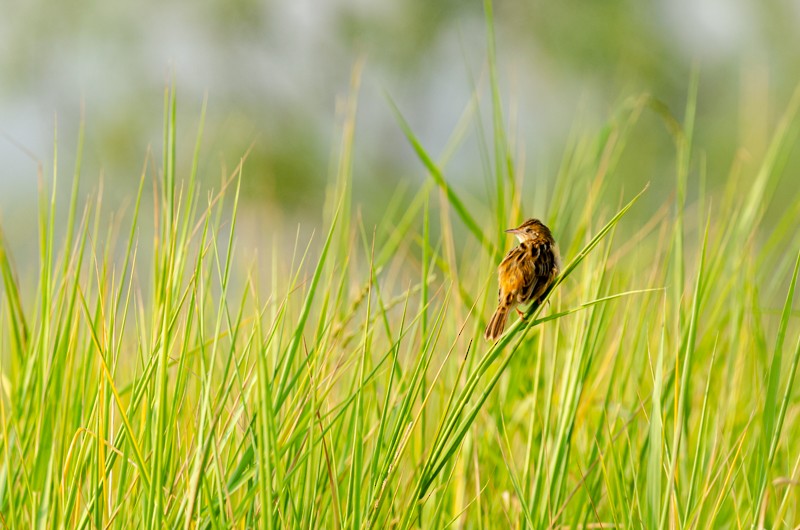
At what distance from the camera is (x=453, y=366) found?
194 centimetres

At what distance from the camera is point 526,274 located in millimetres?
1528

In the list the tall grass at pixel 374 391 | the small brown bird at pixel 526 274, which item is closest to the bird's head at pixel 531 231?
the small brown bird at pixel 526 274

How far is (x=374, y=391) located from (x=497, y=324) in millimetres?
252

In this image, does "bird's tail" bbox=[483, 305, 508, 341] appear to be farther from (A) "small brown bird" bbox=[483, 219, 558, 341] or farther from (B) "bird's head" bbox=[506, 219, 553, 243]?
(B) "bird's head" bbox=[506, 219, 553, 243]

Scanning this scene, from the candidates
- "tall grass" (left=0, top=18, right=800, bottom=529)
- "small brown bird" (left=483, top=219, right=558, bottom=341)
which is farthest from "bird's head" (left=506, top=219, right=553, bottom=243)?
"tall grass" (left=0, top=18, right=800, bottom=529)

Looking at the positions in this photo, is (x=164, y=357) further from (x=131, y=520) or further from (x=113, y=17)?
(x=113, y=17)

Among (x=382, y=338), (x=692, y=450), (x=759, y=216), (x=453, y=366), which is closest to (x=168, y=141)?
(x=453, y=366)

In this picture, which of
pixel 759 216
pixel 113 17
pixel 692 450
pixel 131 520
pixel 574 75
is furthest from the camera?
pixel 113 17

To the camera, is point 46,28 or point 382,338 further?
point 46,28

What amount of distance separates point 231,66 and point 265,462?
49.4 feet

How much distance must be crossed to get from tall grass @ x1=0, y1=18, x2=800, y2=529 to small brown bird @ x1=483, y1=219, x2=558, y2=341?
2.0 inches

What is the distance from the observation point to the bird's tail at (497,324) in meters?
1.58

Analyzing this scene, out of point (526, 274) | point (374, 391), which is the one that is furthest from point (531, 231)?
point (374, 391)

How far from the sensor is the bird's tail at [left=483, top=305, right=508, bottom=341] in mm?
1577
